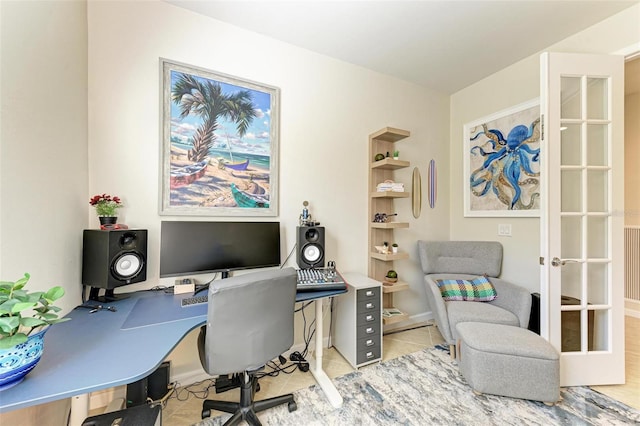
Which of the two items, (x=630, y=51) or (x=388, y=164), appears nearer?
(x=630, y=51)

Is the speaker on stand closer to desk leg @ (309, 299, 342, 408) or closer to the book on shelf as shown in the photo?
desk leg @ (309, 299, 342, 408)

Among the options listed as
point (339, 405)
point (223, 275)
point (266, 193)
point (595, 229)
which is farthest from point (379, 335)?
point (595, 229)

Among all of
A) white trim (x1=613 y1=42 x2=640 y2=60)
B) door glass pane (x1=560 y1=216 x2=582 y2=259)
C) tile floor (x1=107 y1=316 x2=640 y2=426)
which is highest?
white trim (x1=613 y1=42 x2=640 y2=60)

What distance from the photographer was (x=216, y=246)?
1644 millimetres

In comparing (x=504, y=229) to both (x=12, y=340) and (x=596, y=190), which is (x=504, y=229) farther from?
(x=12, y=340)

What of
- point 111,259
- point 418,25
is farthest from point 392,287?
point 418,25

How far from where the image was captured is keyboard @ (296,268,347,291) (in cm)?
157

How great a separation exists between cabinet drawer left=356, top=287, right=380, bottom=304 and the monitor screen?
692 mm

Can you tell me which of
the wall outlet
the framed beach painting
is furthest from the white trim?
the framed beach painting

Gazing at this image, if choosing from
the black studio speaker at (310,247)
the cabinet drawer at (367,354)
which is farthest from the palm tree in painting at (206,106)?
the cabinet drawer at (367,354)

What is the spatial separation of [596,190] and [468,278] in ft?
3.81

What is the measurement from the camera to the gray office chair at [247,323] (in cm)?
109

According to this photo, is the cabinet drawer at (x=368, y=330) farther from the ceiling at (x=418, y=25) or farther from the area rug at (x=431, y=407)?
the ceiling at (x=418, y=25)

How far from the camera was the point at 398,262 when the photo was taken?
2.61m
